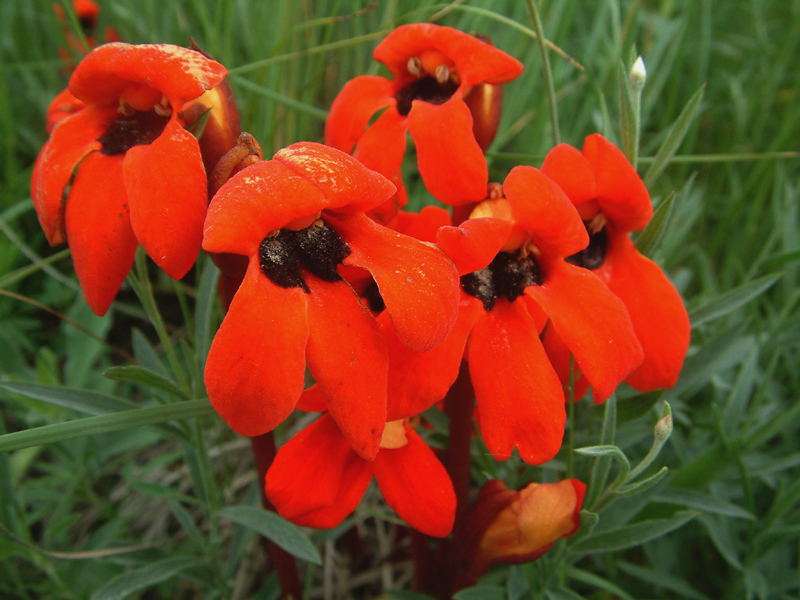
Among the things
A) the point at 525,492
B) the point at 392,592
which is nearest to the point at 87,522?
the point at 392,592

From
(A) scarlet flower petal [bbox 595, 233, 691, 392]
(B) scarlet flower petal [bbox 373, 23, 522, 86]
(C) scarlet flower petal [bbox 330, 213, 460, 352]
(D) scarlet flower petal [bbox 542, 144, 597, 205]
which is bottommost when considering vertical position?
(A) scarlet flower petal [bbox 595, 233, 691, 392]

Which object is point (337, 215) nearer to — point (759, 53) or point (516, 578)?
point (516, 578)

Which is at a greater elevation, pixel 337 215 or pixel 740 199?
pixel 337 215

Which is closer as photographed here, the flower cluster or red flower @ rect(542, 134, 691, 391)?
the flower cluster

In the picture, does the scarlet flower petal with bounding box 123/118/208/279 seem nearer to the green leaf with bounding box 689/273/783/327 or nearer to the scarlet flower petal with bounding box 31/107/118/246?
the scarlet flower petal with bounding box 31/107/118/246

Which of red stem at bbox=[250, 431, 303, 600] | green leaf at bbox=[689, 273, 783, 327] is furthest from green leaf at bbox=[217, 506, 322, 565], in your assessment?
green leaf at bbox=[689, 273, 783, 327]

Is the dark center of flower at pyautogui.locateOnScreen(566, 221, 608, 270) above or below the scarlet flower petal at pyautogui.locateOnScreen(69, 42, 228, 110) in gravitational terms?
below

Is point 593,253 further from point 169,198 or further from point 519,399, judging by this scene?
point 169,198
